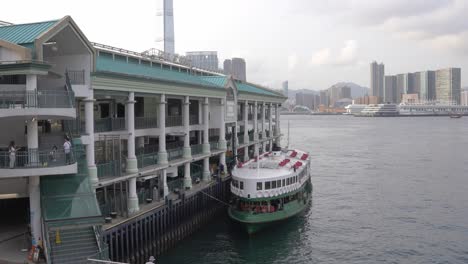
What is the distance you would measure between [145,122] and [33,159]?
55.5 ft

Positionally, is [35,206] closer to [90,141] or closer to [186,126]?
[90,141]

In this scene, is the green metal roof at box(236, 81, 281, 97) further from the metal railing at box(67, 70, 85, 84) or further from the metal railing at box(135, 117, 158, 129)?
the metal railing at box(67, 70, 85, 84)

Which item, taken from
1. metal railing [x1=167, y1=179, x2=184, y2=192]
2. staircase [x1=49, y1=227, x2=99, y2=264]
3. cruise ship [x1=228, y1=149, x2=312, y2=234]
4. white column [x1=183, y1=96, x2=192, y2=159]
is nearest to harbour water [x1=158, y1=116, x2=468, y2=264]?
cruise ship [x1=228, y1=149, x2=312, y2=234]

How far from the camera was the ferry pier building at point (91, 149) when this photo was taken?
2530cm

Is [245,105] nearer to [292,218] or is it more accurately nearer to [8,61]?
[292,218]

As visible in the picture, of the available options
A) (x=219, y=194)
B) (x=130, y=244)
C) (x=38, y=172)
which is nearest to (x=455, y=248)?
(x=219, y=194)

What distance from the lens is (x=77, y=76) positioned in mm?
30312

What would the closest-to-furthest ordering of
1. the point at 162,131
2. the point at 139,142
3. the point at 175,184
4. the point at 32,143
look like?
the point at 32,143, the point at 162,131, the point at 139,142, the point at 175,184

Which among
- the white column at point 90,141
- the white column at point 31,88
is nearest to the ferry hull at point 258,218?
the white column at point 90,141

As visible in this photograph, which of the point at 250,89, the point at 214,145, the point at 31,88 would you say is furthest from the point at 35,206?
the point at 250,89

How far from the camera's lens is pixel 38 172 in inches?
1010

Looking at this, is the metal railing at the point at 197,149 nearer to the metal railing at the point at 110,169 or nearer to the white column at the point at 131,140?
the white column at the point at 131,140

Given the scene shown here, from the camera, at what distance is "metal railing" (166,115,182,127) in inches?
1788

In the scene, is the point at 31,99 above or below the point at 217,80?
below
